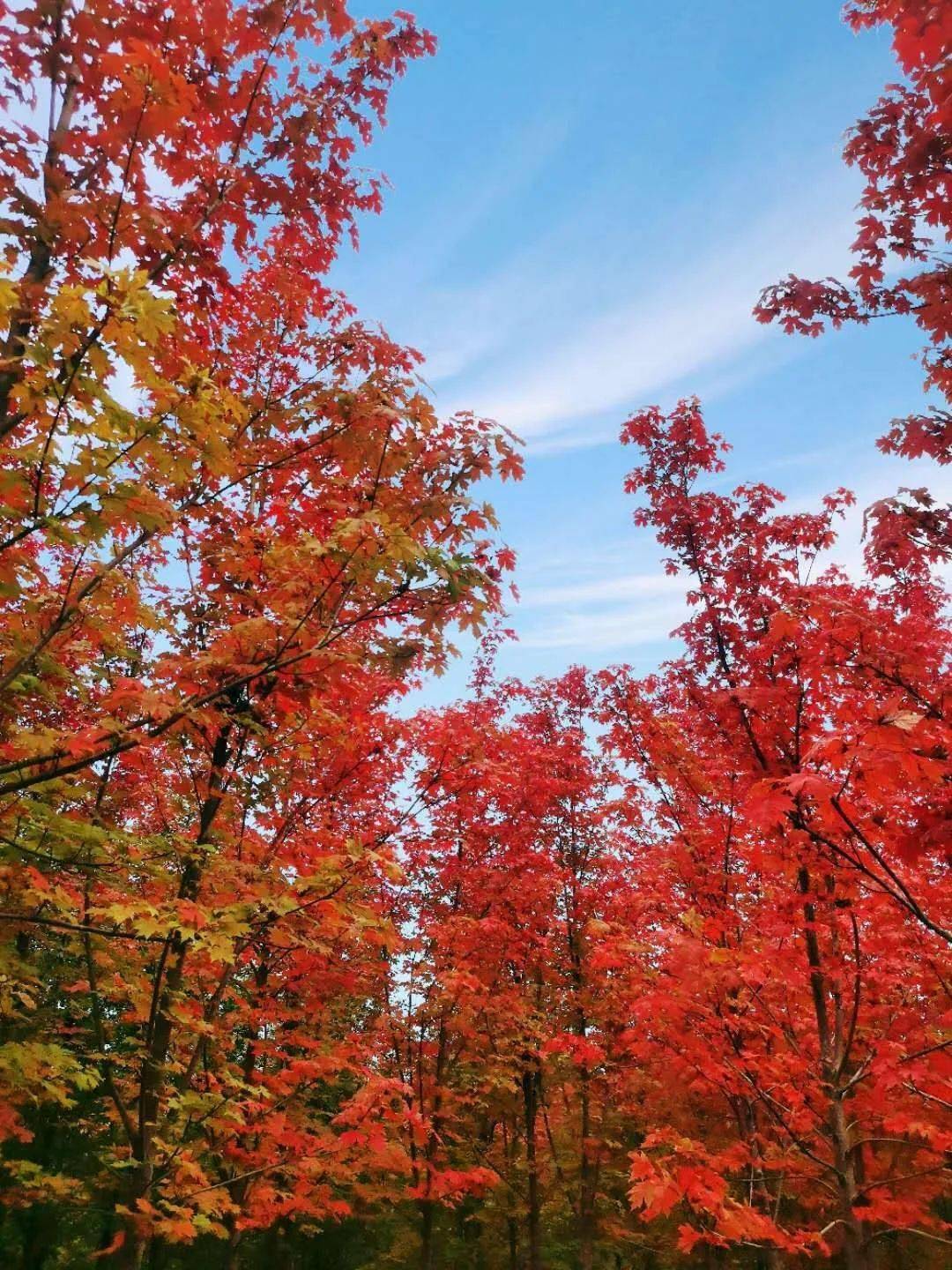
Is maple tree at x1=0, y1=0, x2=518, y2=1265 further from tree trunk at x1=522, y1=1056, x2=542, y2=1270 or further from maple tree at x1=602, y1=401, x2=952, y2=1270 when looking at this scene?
tree trunk at x1=522, y1=1056, x2=542, y2=1270

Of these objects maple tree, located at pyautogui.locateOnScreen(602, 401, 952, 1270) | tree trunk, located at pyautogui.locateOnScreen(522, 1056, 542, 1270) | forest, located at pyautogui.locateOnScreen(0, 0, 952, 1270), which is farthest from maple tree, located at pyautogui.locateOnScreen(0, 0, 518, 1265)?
tree trunk, located at pyautogui.locateOnScreen(522, 1056, 542, 1270)

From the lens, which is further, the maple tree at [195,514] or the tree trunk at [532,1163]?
the tree trunk at [532,1163]

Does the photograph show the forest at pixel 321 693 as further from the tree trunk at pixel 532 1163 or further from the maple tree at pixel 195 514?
the tree trunk at pixel 532 1163

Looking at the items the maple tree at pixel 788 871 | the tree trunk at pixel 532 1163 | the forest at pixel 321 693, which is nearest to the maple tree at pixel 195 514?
the forest at pixel 321 693

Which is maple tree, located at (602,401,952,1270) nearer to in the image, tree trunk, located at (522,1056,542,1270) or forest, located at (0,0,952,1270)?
forest, located at (0,0,952,1270)

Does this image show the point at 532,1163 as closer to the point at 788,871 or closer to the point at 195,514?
the point at 788,871

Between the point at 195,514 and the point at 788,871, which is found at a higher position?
the point at 195,514

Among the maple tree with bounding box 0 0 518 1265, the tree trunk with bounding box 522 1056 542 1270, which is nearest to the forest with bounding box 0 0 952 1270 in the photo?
the maple tree with bounding box 0 0 518 1265

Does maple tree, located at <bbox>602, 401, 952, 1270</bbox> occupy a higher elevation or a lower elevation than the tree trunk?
higher

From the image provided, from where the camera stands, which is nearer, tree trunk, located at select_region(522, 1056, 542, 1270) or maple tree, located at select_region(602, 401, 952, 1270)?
maple tree, located at select_region(602, 401, 952, 1270)

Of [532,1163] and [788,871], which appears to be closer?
[788,871]

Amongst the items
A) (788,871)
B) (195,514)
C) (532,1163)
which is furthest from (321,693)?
(532,1163)

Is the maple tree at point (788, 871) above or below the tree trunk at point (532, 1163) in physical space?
above

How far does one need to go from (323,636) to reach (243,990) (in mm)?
8140
